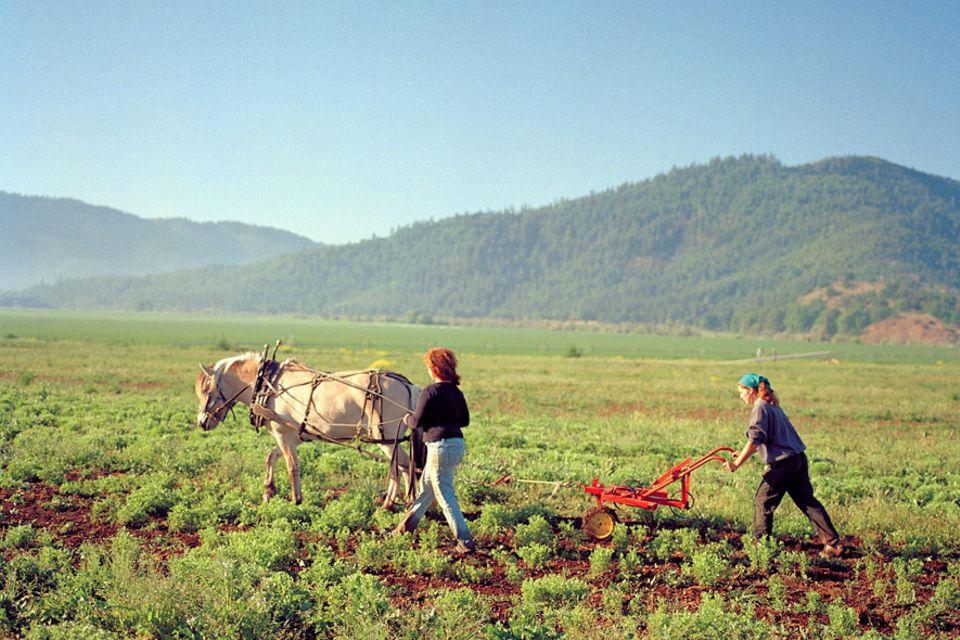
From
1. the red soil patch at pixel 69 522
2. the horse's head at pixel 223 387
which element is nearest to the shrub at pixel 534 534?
the red soil patch at pixel 69 522

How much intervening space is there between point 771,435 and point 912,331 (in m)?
193

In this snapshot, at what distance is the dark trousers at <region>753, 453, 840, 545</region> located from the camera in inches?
327

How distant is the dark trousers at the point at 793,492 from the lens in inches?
327

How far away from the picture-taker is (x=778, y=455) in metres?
8.22

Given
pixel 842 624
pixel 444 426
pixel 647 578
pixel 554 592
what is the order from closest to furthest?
pixel 842 624, pixel 554 592, pixel 647 578, pixel 444 426

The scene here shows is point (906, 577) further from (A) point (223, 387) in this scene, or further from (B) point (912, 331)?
(B) point (912, 331)

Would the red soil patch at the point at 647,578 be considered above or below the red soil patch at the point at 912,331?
below

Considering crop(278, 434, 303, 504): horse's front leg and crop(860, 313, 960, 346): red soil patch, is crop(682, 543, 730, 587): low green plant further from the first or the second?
crop(860, 313, 960, 346): red soil patch

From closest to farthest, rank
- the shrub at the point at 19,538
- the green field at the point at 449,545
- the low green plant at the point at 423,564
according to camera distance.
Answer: the green field at the point at 449,545, the low green plant at the point at 423,564, the shrub at the point at 19,538

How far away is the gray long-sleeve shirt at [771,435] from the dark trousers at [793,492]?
14 centimetres

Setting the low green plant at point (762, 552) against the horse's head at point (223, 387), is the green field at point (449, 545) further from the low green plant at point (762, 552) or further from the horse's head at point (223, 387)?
the horse's head at point (223, 387)

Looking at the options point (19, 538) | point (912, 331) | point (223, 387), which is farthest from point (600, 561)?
point (912, 331)

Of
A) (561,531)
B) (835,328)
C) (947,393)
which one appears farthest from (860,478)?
(835,328)

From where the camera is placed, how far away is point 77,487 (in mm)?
10766
